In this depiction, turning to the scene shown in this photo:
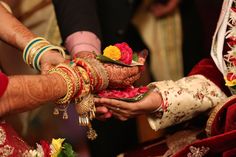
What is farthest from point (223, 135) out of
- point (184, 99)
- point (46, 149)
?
point (46, 149)

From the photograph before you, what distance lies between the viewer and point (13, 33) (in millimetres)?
1112

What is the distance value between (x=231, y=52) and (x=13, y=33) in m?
0.53

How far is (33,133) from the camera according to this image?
145cm

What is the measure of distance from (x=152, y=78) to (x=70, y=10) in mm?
840

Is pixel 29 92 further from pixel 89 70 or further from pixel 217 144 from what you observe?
pixel 217 144

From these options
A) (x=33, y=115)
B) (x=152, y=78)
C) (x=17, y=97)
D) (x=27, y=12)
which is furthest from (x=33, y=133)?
(x=152, y=78)

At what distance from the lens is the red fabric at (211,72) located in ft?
3.87

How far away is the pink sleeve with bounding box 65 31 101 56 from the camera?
47.5 inches

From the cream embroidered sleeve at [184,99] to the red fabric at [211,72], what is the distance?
0.05 ft

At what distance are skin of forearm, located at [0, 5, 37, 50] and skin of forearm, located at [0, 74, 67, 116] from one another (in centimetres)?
22

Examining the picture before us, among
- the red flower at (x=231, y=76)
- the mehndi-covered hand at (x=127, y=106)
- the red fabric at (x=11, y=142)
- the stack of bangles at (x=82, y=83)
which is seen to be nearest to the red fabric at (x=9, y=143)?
the red fabric at (x=11, y=142)

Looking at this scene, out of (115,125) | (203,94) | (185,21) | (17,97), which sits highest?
(185,21)

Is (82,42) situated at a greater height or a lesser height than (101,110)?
greater

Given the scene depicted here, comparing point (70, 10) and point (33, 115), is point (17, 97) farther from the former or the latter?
point (33, 115)
